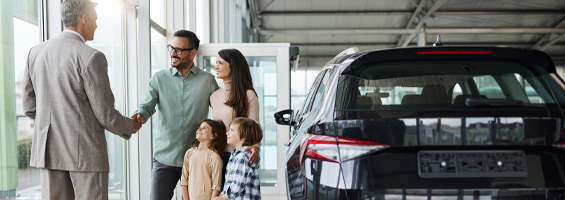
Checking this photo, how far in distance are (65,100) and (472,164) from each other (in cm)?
162

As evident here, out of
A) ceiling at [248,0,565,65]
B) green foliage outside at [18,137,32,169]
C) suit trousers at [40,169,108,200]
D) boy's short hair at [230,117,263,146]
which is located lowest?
suit trousers at [40,169,108,200]

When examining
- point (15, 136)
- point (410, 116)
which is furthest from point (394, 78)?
point (15, 136)

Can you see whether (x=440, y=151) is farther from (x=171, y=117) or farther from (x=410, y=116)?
(x=171, y=117)

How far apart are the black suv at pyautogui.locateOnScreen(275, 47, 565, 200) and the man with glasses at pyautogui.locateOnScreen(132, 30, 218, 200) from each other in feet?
4.08

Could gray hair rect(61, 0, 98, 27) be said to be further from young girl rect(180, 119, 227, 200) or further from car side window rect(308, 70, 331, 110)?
car side window rect(308, 70, 331, 110)

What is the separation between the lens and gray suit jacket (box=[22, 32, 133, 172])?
6.20 feet

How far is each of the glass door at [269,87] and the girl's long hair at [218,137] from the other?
2601 mm

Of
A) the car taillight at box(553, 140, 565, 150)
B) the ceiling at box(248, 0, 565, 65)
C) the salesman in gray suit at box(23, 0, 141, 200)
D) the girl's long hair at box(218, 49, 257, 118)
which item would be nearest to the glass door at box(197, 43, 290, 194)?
the girl's long hair at box(218, 49, 257, 118)

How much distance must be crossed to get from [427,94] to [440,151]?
0.36 metres

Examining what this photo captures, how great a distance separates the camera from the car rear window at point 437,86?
1.71 m

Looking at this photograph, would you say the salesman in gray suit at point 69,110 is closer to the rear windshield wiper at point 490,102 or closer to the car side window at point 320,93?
the car side window at point 320,93

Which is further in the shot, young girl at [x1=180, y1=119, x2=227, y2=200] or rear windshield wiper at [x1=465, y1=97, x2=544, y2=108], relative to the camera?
young girl at [x1=180, y1=119, x2=227, y2=200]

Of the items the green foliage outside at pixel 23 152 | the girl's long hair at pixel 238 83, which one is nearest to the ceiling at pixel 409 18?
the girl's long hair at pixel 238 83

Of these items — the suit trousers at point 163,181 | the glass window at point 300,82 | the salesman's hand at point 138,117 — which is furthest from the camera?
the glass window at point 300,82
